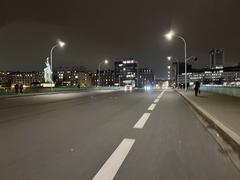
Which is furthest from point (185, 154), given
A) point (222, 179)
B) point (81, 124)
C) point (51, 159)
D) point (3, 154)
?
point (81, 124)

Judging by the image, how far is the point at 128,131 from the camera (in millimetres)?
8953

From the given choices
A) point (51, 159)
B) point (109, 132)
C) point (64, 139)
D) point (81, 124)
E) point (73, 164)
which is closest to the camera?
point (73, 164)

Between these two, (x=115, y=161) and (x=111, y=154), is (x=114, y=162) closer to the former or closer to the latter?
(x=115, y=161)

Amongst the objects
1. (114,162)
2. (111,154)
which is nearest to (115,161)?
(114,162)

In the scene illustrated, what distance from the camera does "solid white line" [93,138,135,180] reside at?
15.5 feet

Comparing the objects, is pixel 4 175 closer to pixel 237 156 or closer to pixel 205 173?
pixel 205 173

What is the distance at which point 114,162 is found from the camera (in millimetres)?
5477

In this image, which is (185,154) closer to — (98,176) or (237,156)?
(237,156)

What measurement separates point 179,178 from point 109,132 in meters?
4.33

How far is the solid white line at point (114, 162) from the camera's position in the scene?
4.73m

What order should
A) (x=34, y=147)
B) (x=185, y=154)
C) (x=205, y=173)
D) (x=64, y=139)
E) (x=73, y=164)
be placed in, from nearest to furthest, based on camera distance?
(x=205, y=173)
(x=73, y=164)
(x=185, y=154)
(x=34, y=147)
(x=64, y=139)

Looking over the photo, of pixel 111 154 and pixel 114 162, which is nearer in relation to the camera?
pixel 114 162

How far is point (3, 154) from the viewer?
607cm

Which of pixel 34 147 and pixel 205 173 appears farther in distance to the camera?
pixel 34 147
